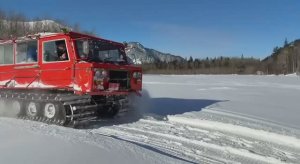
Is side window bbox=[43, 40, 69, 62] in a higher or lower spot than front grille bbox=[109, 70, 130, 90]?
higher

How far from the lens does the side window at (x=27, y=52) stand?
1263cm

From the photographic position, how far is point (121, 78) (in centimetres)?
1221

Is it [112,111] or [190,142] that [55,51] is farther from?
[190,142]

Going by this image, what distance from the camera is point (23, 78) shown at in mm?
12922

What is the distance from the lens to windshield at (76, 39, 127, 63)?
11680mm

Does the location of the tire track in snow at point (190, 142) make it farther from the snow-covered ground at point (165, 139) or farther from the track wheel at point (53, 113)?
the track wheel at point (53, 113)

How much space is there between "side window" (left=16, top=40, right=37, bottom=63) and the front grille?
2498 mm

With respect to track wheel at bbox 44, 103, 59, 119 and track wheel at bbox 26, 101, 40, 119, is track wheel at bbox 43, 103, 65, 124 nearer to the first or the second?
track wheel at bbox 44, 103, 59, 119

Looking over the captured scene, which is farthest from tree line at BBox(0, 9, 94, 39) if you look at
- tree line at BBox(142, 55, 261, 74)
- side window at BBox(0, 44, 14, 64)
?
tree line at BBox(142, 55, 261, 74)

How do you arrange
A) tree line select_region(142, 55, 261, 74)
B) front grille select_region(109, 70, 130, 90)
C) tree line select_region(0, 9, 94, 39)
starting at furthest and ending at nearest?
1. tree line select_region(142, 55, 261, 74)
2. tree line select_region(0, 9, 94, 39)
3. front grille select_region(109, 70, 130, 90)

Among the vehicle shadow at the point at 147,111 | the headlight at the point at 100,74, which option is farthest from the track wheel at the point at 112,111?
the headlight at the point at 100,74

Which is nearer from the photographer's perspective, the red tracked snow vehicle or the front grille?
the red tracked snow vehicle

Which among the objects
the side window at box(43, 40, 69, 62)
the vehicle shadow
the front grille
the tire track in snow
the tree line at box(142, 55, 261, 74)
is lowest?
the tire track in snow

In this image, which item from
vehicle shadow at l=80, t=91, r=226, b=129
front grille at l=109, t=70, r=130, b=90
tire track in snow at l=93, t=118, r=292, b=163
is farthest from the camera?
vehicle shadow at l=80, t=91, r=226, b=129
